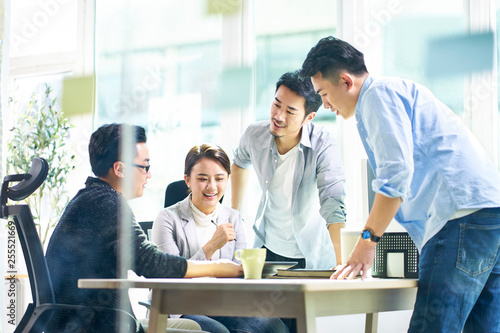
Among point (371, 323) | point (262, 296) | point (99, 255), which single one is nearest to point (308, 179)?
point (371, 323)

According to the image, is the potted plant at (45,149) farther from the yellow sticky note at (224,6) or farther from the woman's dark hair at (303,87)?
the woman's dark hair at (303,87)

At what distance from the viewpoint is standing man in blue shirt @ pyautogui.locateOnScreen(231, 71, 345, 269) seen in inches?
87.4

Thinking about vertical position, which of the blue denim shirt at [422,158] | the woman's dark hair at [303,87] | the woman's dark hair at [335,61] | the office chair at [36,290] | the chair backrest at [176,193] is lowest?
the office chair at [36,290]

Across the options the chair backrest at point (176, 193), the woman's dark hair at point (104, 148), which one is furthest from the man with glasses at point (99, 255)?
the chair backrest at point (176, 193)

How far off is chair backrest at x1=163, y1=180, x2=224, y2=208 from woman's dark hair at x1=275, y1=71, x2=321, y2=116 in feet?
1.83

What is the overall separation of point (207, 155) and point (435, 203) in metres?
0.97

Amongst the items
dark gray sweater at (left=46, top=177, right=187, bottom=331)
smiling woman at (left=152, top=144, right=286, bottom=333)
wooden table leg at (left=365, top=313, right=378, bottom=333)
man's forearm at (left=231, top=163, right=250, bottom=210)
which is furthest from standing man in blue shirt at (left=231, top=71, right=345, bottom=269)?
dark gray sweater at (left=46, top=177, right=187, bottom=331)

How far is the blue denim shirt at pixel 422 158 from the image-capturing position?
1.17 meters

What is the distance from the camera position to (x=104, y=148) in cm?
157

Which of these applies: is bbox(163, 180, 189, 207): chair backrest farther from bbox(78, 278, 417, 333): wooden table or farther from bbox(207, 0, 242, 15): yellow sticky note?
bbox(78, 278, 417, 333): wooden table

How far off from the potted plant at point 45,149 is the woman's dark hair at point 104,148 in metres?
0.73

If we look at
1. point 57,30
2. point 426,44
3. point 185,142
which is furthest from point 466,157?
point 57,30

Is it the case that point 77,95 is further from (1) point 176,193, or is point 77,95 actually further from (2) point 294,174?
(2) point 294,174

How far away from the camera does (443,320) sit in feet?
3.67
